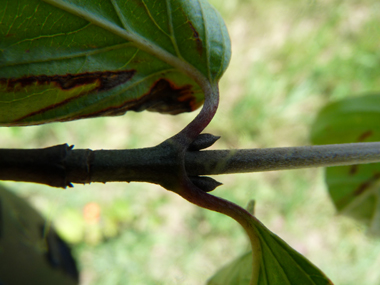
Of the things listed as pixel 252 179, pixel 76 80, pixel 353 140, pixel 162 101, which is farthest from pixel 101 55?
pixel 252 179

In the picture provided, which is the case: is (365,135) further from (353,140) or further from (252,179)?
(252,179)

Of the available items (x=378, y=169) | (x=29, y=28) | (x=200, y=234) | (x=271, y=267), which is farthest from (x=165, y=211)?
(x=29, y=28)

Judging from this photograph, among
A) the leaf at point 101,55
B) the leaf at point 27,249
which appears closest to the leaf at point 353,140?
the leaf at point 101,55

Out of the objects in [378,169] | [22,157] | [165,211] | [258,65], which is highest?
[258,65]

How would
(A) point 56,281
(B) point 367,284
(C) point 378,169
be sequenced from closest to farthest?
(C) point 378,169
(A) point 56,281
(B) point 367,284

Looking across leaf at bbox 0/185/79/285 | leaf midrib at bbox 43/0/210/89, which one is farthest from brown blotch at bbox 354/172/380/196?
leaf at bbox 0/185/79/285

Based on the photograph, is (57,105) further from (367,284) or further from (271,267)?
(367,284)

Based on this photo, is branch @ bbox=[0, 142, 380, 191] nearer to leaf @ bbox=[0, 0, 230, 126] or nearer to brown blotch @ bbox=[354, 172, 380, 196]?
leaf @ bbox=[0, 0, 230, 126]
